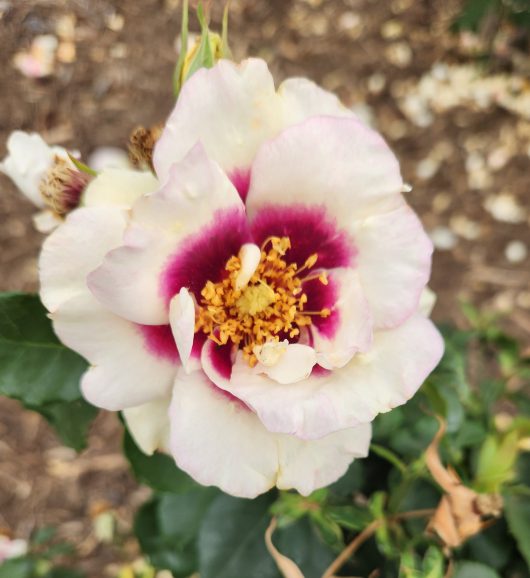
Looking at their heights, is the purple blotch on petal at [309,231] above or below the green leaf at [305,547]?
above

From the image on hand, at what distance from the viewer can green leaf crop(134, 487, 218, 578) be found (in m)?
1.21

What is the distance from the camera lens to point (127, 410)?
29.5 inches

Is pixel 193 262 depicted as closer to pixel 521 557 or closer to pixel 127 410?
pixel 127 410

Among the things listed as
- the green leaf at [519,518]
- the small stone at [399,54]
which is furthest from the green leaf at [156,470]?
the small stone at [399,54]

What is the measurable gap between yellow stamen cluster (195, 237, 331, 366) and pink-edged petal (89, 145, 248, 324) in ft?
0.16

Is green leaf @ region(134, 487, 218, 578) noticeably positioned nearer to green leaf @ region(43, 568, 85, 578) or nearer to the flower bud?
green leaf @ region(43, 568, 85, 578)

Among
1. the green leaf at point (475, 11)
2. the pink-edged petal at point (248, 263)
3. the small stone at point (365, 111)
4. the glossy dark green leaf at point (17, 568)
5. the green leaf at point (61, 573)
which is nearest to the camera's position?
the pink-edged petal at point (248, 263)

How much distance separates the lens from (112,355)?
0.68 meters

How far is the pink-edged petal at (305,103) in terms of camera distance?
26.7 inches

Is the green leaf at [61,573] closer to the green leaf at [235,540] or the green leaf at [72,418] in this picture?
the green leaf at [235,540]

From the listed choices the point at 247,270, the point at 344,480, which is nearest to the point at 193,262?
the point at 247,270

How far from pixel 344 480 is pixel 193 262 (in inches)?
21.2

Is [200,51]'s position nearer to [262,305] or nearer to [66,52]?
[262,305]

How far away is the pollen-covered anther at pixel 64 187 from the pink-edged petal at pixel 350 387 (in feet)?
0.85
